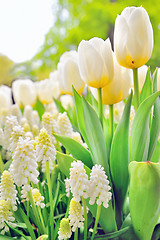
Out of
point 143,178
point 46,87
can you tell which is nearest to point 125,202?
point 143,178

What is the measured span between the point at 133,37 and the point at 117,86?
10cm

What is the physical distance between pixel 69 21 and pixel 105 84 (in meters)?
6.87

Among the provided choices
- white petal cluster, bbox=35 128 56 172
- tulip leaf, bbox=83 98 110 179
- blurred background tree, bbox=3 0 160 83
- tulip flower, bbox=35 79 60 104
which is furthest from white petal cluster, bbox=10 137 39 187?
blurred background tree, bbox=3 0 160 83

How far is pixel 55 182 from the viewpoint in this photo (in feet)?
2.23

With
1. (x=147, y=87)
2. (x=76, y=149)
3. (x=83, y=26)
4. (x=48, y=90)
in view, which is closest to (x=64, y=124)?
(x=76, y=149)

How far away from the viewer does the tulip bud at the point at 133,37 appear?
18.9 inches

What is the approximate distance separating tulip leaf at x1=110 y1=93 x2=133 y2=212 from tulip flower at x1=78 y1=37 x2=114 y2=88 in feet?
0.23

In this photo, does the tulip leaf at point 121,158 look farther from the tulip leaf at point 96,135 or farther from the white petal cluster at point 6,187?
the white petal cluster at point 6,187

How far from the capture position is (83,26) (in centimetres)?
595

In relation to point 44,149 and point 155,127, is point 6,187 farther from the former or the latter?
point 155,127

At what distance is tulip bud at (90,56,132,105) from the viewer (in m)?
0.54

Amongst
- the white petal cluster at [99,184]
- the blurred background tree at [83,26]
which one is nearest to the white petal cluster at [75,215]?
the white petal cluster at [99,184]

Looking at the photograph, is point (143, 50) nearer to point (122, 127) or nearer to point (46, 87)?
point (122, 127)

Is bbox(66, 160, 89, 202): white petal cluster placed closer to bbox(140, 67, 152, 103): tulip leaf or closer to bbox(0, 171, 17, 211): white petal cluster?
bbox(0, 171, 17, 211): white petal cluster
